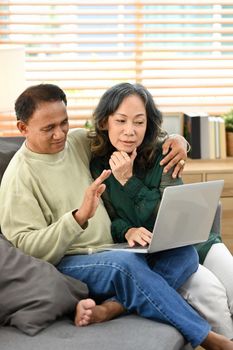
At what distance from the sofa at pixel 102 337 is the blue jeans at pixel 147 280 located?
4 centimetres

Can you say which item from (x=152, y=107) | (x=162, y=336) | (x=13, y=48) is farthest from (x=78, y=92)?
(x=162, y=336)

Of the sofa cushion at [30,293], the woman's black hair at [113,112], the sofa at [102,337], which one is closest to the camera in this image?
the sofa at [102,337]

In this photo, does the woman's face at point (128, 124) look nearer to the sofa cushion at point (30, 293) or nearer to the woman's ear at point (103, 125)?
the woman's ear at point (103, 125)

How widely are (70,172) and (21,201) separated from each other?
0.25 metres

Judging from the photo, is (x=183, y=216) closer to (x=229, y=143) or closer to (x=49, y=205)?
(x=49, y=205)

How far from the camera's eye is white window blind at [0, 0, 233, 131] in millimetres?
4371

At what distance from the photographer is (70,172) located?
280cm

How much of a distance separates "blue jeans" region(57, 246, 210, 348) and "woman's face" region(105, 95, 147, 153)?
410 millimetres

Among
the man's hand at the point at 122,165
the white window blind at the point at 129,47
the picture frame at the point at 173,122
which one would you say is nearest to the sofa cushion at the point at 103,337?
the man's hand at the point at 122,165

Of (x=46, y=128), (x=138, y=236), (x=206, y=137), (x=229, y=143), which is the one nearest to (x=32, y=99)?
(x=46, y=128)

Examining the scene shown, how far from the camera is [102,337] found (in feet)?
7.59

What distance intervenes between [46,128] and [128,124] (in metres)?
0.29

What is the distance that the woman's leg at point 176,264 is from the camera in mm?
2617

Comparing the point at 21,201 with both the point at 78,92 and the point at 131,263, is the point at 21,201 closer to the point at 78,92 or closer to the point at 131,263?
the point at 131,263
